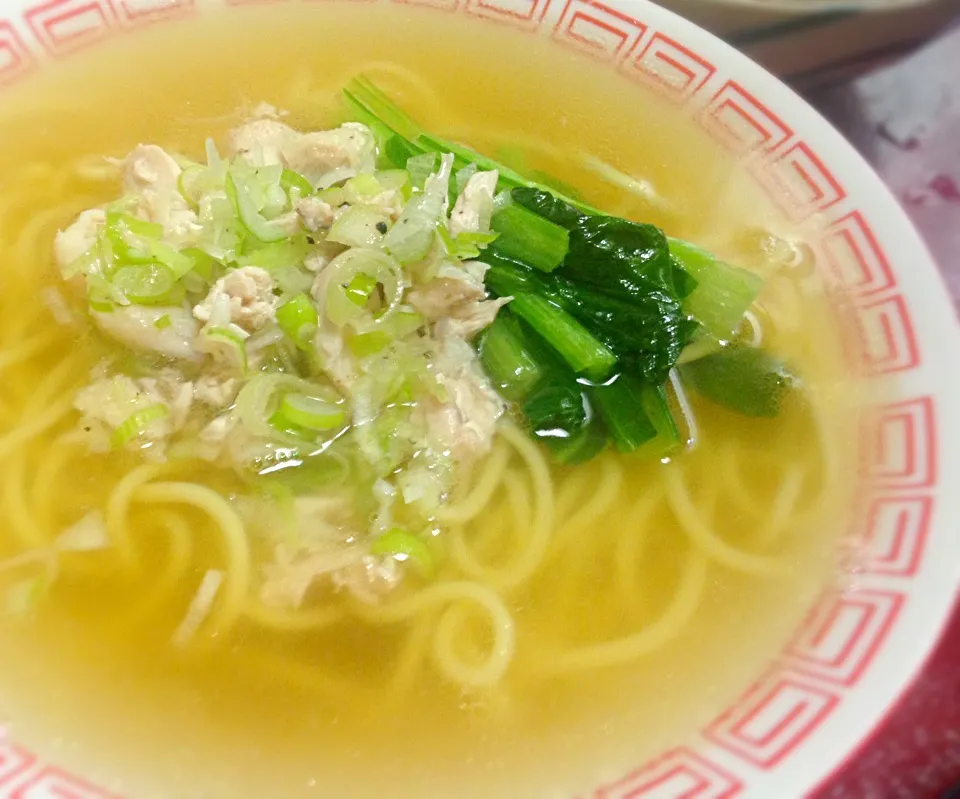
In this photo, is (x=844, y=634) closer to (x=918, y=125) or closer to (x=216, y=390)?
(x=216, y=390)

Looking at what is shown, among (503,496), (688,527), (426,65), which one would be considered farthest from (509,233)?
(426,65)

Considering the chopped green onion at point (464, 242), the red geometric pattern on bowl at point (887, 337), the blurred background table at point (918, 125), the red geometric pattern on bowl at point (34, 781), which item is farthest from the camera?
the blurred background table at point (918, 125)

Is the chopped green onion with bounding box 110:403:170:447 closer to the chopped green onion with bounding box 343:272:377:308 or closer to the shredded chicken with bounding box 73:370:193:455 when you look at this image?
the shredded chicken with bounding box 73:370:193:455

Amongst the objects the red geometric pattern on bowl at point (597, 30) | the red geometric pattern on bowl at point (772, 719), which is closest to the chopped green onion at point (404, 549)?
the red geometric pattern on bowl at point (772, 719)

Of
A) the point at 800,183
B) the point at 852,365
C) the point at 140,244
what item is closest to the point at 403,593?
the point at 140,244

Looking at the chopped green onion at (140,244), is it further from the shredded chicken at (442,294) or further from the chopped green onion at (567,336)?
the chopped green onion at (567,336)

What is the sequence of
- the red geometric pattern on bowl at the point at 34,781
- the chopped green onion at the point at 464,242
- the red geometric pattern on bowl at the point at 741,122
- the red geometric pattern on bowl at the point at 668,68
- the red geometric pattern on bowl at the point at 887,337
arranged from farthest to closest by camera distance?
the red geometric pattern on bowl at the point at 668,68 < the red geometric pattern on bowl at the point at 741,122 < the red geometric pattern on bowl at the point at 887,337 < the chopped green onion at the point at 464,242 < the red geometric pattern on bowl at the point at 34,781

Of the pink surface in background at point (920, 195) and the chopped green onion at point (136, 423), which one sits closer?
the pink surface in background at point (920, 195)
